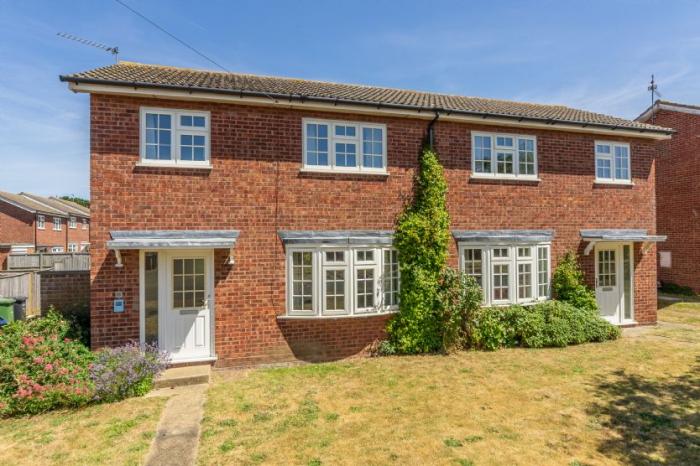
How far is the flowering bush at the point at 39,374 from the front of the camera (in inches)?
252

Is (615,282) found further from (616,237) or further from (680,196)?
(680,196)

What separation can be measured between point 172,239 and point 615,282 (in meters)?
12.9

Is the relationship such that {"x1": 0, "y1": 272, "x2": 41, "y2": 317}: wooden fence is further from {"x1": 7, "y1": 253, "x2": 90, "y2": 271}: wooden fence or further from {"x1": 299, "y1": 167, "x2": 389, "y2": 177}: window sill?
{"x1": 7, "y1": 253, "x2": 90, "y2": 271}: wooden fence

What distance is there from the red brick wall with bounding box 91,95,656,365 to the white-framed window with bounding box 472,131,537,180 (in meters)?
0.24

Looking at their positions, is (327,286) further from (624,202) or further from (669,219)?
(669,219)

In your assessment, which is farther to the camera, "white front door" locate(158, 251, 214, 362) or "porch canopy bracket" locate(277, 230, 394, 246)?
Result: "porch canopy bracket" locate(277, 230, 394, 246)

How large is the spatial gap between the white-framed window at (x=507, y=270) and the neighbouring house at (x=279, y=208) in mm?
38

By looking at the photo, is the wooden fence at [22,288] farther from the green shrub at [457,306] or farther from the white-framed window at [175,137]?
the green shrub at [457,306]

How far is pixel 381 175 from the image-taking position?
31.4 ft

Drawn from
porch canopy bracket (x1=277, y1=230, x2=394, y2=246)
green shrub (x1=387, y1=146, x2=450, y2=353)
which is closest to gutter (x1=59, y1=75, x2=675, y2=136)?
green shrub (x1=387, y1=146, x2=450, y2=353)

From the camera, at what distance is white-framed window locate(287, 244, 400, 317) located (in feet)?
29.1

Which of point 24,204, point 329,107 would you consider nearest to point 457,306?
Answer: point 329,107

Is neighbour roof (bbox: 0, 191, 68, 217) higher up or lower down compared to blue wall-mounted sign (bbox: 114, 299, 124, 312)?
higher up

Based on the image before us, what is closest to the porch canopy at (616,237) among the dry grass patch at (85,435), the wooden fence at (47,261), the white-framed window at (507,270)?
the white-framed window at (507,270)
